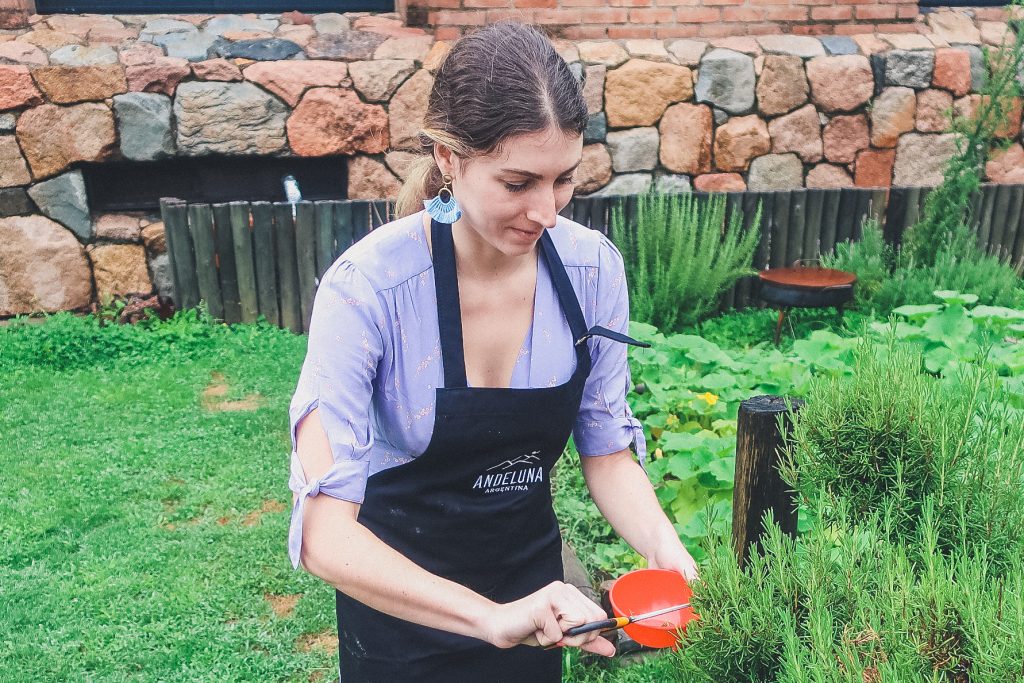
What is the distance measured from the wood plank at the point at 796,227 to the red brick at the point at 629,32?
5.88ft

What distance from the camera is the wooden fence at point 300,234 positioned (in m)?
6.05

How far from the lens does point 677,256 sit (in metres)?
5.91

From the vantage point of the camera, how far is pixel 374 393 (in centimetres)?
166

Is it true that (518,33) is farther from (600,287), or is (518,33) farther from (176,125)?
(176,125)

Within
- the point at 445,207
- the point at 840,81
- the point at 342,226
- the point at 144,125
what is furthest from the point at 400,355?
the point at 840,81

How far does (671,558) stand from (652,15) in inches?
242

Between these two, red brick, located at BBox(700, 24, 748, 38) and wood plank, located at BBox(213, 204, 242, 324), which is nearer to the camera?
wood plank, located at BBox(213, 204, 242, 324)

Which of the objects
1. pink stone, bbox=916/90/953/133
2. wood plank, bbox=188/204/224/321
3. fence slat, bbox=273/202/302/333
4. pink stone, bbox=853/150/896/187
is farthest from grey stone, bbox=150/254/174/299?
pink stone, bbox=916/90/953/133

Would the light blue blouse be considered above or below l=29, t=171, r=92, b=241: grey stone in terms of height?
above

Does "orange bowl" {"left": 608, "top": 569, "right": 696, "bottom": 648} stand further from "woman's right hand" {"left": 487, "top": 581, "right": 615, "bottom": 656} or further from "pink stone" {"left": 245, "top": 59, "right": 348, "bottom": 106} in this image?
"pink stone" {"left": 245, "top": 59, "right": 348, "bottom": 106}

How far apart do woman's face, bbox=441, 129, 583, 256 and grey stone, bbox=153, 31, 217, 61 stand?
5.56 m

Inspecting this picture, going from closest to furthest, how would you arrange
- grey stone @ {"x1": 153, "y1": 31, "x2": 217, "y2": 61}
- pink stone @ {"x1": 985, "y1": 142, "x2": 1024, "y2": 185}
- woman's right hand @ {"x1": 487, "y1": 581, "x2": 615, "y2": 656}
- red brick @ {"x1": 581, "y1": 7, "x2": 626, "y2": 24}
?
woman's right hand @ {"x1": 487, "y1": 581, "x2": 615, "y2": 656}, grey stone @ {"x1": 153, "y1": 31, "x2": 217, "y2": 61}, red brick @ {"x1": 581, "y1": 7, "x2": 626, "y2": 24}, pink stone @ {"x1": 985, "y1": 142, "x2": 1024, "y2": 185}

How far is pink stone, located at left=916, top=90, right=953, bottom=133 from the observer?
24.5 ft

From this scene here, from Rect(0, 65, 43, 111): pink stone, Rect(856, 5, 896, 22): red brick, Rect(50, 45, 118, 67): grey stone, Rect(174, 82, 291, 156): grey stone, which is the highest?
Rect(856, 5, 896, 22): red brick
